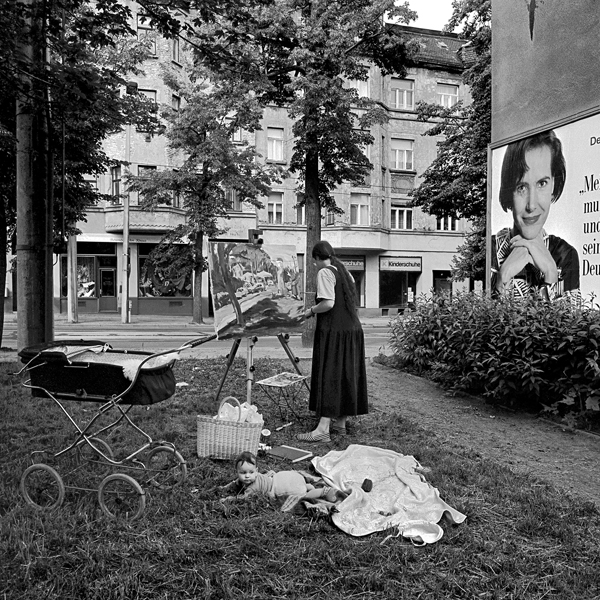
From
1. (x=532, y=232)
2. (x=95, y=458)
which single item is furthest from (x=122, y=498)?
(x=532, y=232)

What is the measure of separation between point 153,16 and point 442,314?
5.63 metres

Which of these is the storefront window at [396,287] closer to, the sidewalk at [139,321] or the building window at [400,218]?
the building window at [400,218]

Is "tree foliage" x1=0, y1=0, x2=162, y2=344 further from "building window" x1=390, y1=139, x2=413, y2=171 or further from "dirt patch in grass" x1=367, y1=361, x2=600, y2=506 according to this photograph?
"building window" x1=390, y1=139, x2=413, y2=171

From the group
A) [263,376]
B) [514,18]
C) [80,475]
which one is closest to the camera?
[80,475]

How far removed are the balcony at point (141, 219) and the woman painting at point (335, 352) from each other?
86.0ft

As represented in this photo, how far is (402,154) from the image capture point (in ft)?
127

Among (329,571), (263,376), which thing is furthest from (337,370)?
(263,376)

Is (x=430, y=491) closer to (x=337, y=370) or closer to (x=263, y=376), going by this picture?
(x=337, y=370)

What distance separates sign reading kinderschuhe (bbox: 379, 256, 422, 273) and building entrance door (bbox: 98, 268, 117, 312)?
15.4 metres

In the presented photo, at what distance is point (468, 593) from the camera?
3096mm

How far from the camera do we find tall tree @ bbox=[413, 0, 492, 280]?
64.4 feet

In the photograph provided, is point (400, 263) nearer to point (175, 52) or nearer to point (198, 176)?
point (198, 176)

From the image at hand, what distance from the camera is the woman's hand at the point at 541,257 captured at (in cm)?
978

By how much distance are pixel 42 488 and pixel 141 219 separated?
28100 mm
